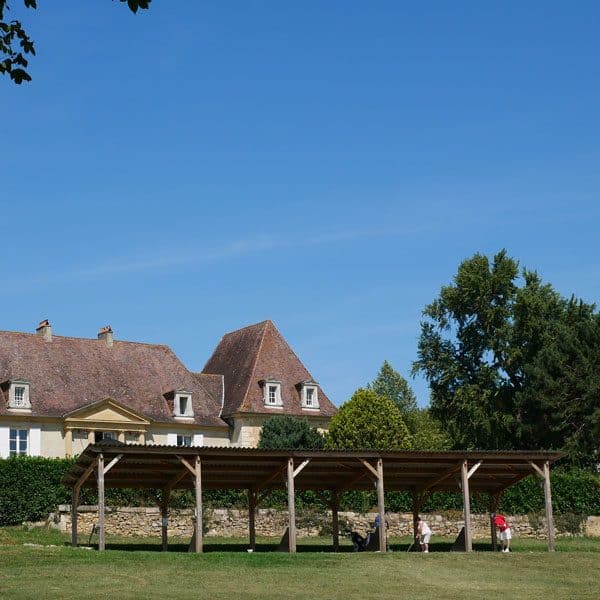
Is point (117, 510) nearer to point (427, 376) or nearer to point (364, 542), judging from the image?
point (364, 542)

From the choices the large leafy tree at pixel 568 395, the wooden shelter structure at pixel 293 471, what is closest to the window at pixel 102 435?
the wooden shelter structure at pixel 293 471

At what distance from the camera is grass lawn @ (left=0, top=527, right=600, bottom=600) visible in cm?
2142

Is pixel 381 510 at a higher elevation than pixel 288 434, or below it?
below

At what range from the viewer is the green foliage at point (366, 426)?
5272 cm

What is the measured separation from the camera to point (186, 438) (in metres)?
54.3

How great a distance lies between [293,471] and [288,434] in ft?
65.1

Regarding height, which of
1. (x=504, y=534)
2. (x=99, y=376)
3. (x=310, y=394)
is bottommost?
(x=504, y=534)

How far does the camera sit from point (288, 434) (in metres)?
50.4

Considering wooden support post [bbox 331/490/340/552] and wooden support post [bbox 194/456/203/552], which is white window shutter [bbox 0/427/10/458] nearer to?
wooden support post [bbox 331/490/340/552]

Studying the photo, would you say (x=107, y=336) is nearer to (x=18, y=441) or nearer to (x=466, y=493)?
(x=18, y=441)

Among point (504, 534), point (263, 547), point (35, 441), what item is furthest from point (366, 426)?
point (504, 534)

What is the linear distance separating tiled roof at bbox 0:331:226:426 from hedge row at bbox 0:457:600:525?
8839 mm

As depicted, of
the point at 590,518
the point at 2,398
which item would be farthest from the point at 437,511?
the point at 2,398

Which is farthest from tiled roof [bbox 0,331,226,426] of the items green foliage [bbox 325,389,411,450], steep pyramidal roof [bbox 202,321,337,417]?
green foliage [bbox 325,389,411,450]
